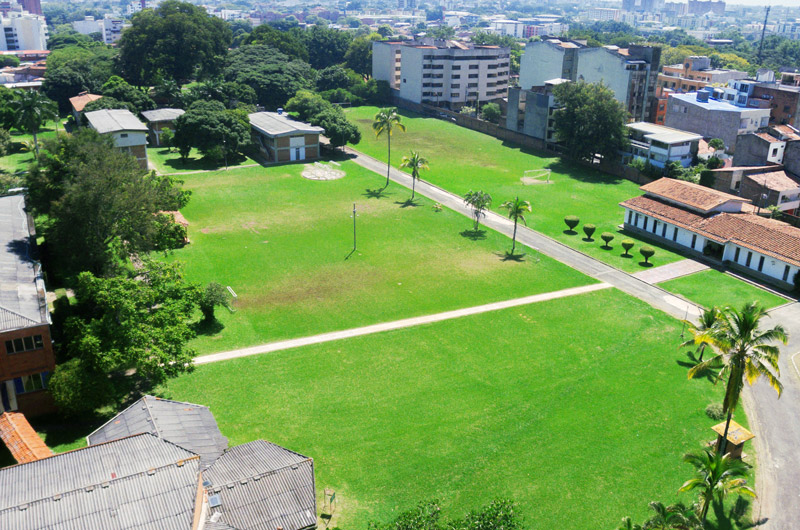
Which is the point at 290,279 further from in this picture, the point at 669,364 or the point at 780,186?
A: the point at 780,186

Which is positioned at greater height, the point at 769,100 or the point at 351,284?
the point at 769,100

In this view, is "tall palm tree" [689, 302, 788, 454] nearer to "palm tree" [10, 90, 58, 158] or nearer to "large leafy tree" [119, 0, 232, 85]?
"palm tree" [10, 90, 58, 158]

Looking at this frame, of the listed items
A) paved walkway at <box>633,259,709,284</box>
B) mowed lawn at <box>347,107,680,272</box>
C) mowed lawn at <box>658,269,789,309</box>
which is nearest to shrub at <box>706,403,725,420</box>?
mowed lawn at <box>658,269,789,309</box>

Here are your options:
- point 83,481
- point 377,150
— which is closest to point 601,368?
point 83,481

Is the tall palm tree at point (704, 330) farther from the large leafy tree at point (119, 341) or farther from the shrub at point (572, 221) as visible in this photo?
the large leafy tree at point (119, 341)

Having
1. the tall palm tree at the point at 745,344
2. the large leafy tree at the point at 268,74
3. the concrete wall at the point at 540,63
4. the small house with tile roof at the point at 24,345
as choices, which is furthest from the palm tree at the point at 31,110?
the concrete wall at the point at 540,63

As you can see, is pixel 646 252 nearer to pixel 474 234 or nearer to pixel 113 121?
pixel 474 234

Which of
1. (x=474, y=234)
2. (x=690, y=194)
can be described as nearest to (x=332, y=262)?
(x=474, y=234)
